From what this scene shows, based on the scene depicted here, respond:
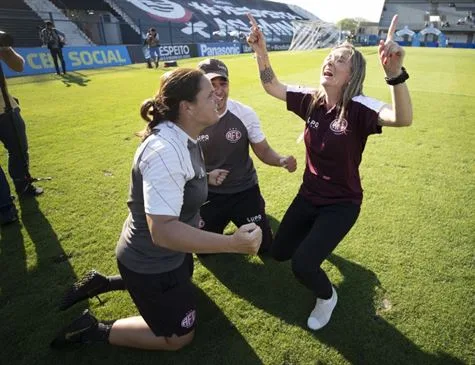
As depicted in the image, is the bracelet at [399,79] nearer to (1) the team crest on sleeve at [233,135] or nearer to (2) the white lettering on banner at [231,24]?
(1) the team crest on sleeve at [233,135]

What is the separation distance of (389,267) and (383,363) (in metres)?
1.22

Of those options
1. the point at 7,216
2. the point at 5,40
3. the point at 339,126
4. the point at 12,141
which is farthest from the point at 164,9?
the point at 339,126

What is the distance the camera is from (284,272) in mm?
3684

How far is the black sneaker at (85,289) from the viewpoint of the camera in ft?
10.00

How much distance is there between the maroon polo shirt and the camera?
9.51ft

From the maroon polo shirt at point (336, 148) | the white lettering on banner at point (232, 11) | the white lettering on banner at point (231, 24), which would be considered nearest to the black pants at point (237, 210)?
the maroon polo shirt at point (336, 148)

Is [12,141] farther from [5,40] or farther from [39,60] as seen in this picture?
[39,60]

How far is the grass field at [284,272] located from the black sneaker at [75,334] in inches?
4.4

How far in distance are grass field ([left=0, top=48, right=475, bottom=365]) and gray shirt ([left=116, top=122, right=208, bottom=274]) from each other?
0.85 meters

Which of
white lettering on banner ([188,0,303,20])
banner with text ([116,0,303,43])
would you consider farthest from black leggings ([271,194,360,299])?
white lettering on banner ([188,0,303,20])

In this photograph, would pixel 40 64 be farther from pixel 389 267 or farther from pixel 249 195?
pixel 389 267

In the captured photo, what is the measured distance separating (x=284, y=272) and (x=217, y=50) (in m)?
30.4

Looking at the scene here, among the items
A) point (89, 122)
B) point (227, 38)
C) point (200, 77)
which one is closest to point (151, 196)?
point (200, 77)

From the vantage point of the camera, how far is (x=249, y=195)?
3.93 meters
